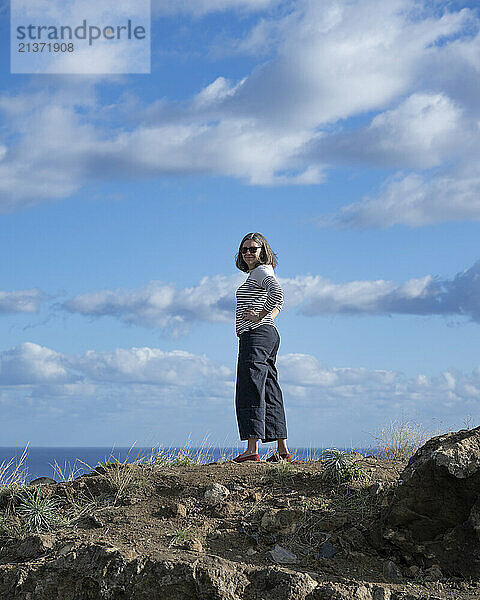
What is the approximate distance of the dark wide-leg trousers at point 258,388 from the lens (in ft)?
26.5

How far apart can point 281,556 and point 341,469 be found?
143 centimetres

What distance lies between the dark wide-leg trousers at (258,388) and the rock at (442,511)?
2502mm

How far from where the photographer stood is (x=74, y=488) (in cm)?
732

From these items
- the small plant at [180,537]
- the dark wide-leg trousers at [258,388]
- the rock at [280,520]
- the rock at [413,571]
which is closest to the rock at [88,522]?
the small plant at [180,537]

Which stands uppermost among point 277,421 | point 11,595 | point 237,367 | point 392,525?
point 237,367

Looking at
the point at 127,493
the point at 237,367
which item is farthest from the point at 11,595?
the point at 237,367

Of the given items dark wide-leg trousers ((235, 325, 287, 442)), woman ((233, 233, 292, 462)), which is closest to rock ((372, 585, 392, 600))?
woman ((233, 233, 292, 462))

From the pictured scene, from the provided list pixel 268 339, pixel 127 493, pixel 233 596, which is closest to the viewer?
pixel 233 596

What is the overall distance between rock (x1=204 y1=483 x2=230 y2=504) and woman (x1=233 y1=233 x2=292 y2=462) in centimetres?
121

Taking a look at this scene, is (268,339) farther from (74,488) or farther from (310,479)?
(74,488)

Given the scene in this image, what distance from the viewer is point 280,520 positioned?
6.18 metres

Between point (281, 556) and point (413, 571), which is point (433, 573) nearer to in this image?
point (413, 571)

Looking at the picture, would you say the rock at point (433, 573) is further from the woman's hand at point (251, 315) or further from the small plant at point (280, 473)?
the woman's hand at point (251, 315)

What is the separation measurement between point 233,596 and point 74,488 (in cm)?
268
